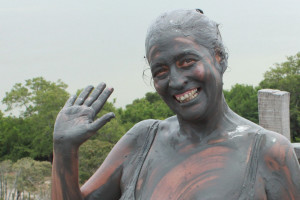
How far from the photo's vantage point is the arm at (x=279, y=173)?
75.5 inches

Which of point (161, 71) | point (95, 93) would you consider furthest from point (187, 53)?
point (95, 93)

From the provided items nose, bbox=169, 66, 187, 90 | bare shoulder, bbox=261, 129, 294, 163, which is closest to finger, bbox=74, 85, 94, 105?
nose, bbox=169, 66, 187, 90

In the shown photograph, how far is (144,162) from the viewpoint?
2.19m

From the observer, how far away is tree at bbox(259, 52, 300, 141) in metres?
17.5

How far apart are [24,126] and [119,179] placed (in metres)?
17.4

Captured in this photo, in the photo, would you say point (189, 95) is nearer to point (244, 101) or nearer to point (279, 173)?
point (279, 173)

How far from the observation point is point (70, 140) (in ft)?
6.94

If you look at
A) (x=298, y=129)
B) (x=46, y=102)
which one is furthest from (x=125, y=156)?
(x=298, y=129)

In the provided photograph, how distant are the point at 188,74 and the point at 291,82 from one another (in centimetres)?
1651

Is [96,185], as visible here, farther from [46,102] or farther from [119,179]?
[46,102]

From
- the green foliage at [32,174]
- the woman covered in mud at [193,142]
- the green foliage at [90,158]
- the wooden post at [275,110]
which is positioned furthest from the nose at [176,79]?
the green foliage at [32,174]

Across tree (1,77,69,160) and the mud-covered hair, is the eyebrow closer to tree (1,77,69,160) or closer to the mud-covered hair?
the mud-covered hair

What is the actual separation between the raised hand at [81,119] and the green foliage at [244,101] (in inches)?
609

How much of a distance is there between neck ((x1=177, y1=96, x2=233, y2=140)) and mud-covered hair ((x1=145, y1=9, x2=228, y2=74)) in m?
0.18
